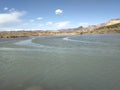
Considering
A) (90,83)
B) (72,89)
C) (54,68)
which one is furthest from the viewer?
(54,68)

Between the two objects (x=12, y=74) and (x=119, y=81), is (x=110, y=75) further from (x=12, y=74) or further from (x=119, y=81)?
(x=12, y=74)

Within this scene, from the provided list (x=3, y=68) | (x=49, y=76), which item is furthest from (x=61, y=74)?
(x=3, y=68)

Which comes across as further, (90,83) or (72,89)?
(90,83)

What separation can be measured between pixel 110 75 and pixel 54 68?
5.64 metres

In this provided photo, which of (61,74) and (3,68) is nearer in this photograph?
(61,74)

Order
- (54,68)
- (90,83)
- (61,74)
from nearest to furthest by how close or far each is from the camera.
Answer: (90,83) < (61,74) < (54,68)

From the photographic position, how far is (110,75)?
1489cm

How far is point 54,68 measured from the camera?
18.3 m

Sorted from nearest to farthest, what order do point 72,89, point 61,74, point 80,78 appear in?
1. point 72,89
2. point 80,78
3. point 61,74

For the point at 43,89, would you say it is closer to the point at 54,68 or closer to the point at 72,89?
the point at 72,89

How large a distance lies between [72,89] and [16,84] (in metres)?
4.13

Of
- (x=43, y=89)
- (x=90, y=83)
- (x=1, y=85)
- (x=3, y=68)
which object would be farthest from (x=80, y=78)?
(x=3, y=68)

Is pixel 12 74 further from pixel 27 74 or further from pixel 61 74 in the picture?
pixel 61 74

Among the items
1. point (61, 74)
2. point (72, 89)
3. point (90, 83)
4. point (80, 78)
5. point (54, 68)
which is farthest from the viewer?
point (54, 68)
